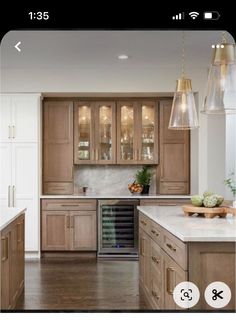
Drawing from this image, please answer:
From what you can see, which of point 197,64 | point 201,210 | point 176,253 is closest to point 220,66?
point 176,253

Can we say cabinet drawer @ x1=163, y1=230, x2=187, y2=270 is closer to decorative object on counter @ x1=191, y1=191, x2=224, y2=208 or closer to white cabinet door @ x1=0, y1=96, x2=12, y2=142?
decorative object on counter @ x1=191, y1=191, x2=224, y2=208

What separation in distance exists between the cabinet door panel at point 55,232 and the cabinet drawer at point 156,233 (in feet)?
6.15

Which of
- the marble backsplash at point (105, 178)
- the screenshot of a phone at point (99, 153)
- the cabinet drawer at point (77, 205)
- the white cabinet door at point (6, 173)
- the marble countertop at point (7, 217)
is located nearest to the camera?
the marble countertop at point (7, 217)

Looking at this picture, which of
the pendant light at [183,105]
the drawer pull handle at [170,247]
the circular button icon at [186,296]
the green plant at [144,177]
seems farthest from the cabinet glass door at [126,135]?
the circular button icon at [186,296]

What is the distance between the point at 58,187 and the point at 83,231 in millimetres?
465

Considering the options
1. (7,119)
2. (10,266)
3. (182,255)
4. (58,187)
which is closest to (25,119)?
(7,119)

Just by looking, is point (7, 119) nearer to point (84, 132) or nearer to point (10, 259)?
point (84, 132)

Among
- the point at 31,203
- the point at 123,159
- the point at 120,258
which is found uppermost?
the point at 123,159

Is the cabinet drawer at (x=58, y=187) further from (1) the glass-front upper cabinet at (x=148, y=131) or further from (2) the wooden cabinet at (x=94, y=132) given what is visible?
(1) the glass-front upper cabinet at (x=148, y=131)

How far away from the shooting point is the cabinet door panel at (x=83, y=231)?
408 cm

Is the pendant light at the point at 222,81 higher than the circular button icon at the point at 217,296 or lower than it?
higher
